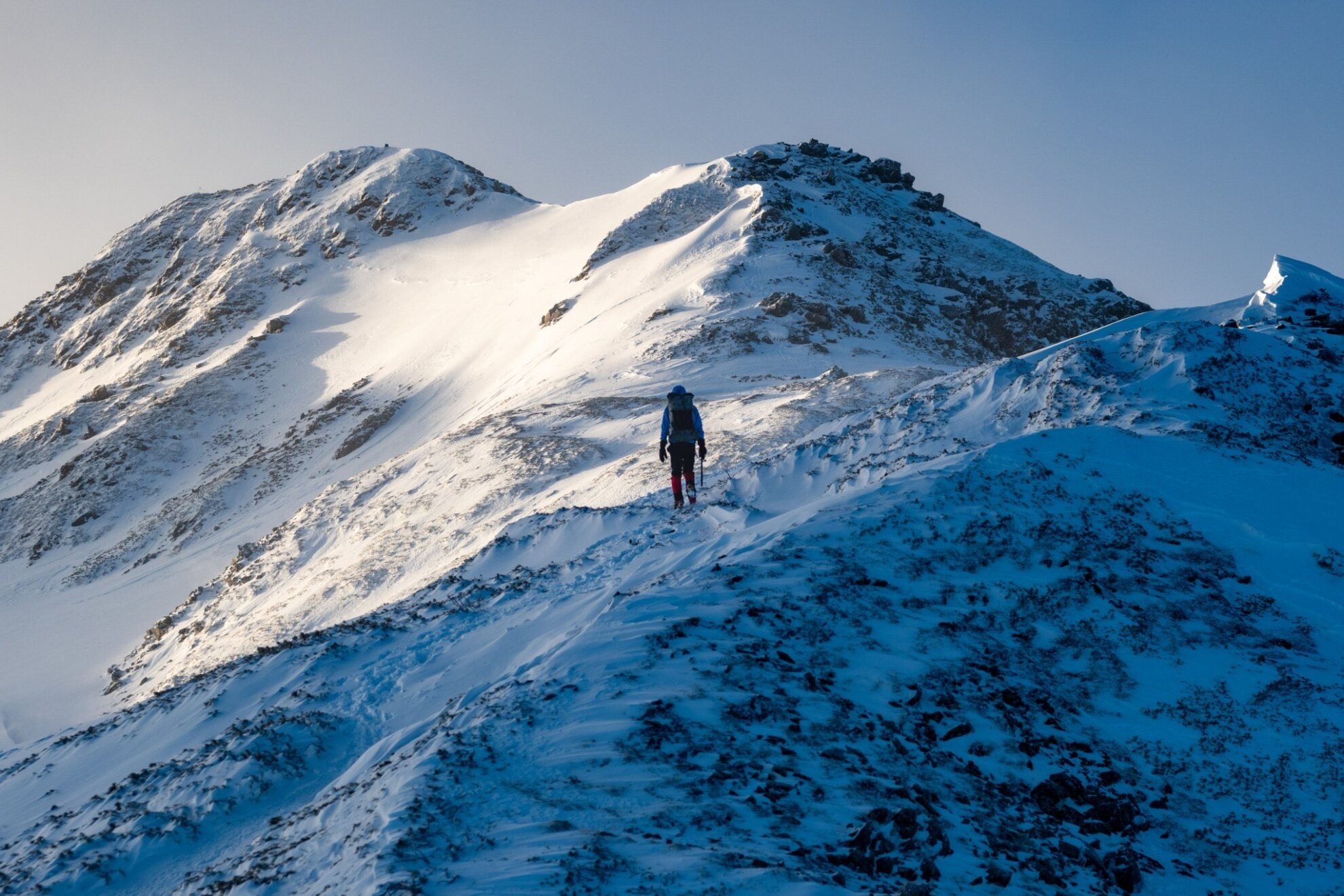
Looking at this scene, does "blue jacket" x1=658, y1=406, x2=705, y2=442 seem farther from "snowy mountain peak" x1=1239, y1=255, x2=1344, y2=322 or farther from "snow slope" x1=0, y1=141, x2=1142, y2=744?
"snowy mountain peak" x1=1239, y1=255, x2=1344, y2=322

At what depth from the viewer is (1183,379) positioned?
41.8ft

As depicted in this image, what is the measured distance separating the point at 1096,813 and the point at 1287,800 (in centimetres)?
131

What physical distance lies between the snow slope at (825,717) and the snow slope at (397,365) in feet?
28.7

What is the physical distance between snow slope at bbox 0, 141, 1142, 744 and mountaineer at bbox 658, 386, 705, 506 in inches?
133

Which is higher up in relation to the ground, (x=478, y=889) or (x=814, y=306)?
(x=814, y=306)

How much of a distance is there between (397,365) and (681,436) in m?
42.0

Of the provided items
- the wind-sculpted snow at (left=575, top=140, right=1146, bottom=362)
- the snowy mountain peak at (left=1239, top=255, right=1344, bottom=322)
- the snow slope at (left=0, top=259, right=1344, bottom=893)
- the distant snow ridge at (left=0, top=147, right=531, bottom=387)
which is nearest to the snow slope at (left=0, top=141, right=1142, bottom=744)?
the wind-sculpted snow at (left=575, top=140, right=1146, bottom=362)

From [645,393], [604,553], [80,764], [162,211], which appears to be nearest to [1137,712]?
[604,553]

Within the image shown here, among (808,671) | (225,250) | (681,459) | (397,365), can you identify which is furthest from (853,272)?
(225,250)

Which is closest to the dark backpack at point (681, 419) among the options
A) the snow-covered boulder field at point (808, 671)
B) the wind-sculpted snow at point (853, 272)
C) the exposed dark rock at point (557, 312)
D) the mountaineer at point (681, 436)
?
the mountaineer at point (681, 436)

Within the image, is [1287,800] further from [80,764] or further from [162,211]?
[162,211]

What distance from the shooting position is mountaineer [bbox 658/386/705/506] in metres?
13.4

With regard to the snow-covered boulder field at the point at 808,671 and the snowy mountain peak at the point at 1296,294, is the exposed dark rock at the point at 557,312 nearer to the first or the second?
the snow-covered boulder field at the point at 808,671

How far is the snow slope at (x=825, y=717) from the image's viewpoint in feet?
15.8
